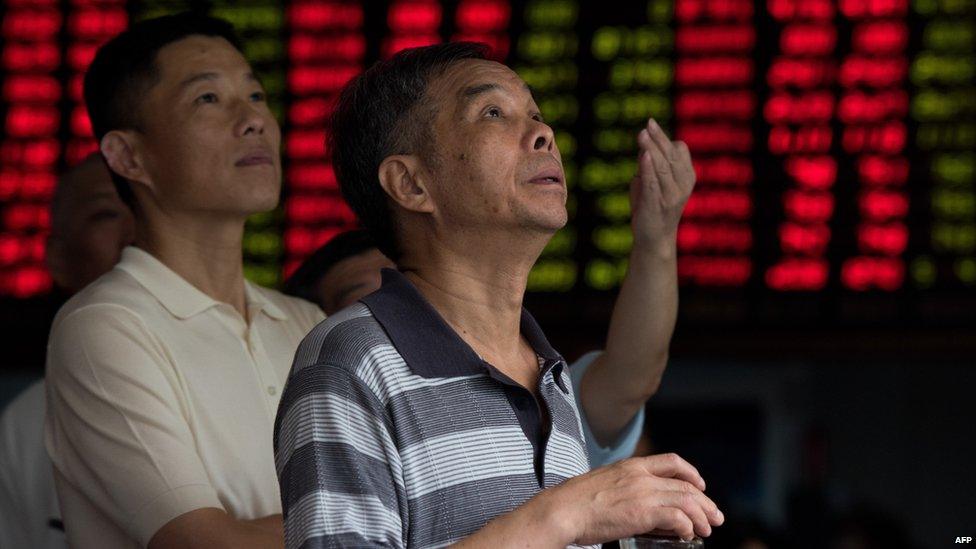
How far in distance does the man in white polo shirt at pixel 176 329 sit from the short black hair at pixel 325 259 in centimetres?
13

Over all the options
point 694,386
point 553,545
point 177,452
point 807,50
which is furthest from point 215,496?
point 694,386

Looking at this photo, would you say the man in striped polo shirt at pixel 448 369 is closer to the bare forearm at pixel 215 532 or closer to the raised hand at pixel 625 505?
the raised hand at pixel 625 505

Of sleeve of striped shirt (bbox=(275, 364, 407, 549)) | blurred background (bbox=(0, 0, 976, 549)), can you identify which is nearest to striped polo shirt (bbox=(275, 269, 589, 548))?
sleeve of striped shirt (bbox=(275, 364, 407, 549))

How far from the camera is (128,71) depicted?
162 cm

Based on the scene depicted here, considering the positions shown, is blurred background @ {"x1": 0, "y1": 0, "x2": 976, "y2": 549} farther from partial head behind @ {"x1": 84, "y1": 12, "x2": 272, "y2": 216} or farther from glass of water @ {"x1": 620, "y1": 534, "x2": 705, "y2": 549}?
glass of water @ {"x1": 620, "y1": 534, "x2": 705, "y2": 549}

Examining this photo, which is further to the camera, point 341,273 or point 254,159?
point 341,273

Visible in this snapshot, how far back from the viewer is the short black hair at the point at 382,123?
1221mm

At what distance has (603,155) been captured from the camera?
2.82 m

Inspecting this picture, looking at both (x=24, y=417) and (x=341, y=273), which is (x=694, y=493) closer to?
(x=341, y=273)

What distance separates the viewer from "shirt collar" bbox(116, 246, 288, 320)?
1.49 metres

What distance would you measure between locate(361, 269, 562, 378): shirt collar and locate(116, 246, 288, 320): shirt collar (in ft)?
1.32

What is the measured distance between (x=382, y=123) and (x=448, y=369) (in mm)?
254

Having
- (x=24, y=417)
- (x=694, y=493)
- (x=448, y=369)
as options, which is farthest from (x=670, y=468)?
(x=24, y=417)

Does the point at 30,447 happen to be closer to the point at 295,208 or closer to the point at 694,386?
the point at 295,208
